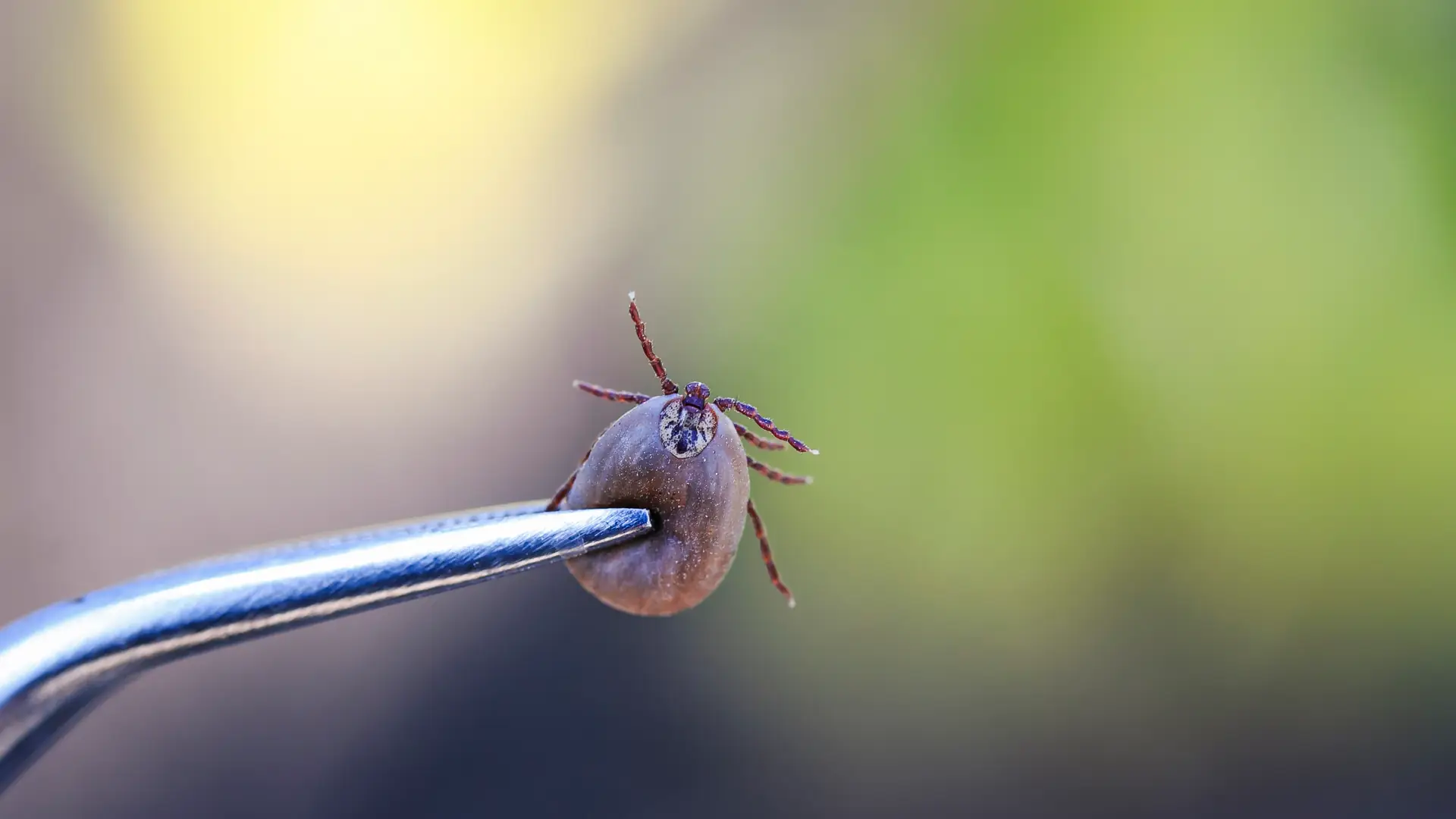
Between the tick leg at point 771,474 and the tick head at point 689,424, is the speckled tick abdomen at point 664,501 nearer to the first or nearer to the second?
the tick head at point 689,424

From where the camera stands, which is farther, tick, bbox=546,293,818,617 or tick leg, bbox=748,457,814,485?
tick leg, bbox=748,457,814,485

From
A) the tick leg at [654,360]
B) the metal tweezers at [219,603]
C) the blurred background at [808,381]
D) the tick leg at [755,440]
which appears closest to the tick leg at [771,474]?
the tick leg at [755,440]

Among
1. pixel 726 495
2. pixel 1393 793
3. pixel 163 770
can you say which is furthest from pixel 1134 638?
pixel 163 770

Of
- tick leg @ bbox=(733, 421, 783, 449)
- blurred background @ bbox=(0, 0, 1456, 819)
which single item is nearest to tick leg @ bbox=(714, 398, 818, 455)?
tick leg @ bbox=(733, 421, 783, 449)

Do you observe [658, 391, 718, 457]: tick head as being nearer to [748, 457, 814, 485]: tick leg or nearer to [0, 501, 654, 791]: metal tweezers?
A: [748, 457, 814, 485]: tick leg

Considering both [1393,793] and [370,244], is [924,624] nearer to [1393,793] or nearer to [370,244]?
[1393,793]

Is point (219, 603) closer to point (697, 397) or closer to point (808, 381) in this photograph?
point (697, 397)
